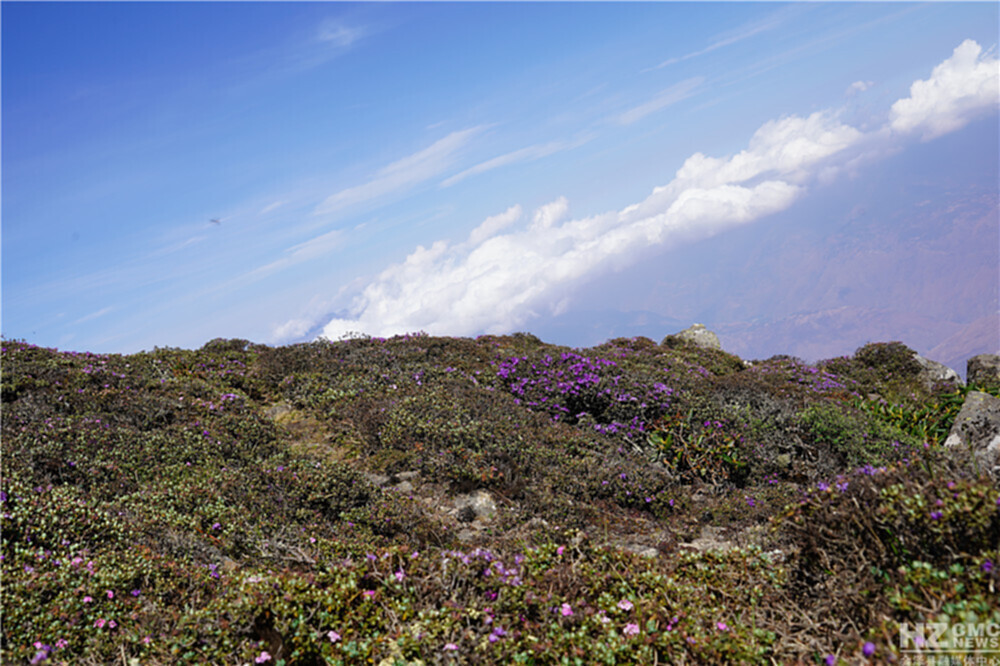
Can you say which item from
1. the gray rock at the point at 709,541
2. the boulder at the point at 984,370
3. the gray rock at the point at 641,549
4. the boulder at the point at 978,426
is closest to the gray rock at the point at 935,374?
the boulder at the point at 984,370

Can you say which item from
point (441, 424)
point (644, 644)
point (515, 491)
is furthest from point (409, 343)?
point (644, 644)

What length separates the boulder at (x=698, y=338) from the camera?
22531 mm

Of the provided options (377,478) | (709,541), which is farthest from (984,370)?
(377,478)

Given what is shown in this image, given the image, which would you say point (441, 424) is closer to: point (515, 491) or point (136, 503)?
point (515, 491)

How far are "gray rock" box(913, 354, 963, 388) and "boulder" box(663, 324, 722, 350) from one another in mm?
6813

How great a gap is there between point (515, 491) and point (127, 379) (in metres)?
8.24

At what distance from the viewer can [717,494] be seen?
9.26m

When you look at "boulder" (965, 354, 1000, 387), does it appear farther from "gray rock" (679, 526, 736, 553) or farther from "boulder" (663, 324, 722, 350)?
"gray rock" (679, 526, 736, 553)

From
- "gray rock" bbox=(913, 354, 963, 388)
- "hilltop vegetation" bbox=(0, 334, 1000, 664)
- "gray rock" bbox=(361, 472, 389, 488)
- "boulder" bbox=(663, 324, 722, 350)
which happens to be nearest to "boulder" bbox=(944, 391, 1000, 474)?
"hilltop vegetation" bbox=(0, 334, 1000, 664)

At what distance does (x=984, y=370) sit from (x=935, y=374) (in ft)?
4.75

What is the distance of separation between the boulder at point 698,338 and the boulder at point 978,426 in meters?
12.0

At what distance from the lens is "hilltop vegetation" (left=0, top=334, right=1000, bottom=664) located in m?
3.80

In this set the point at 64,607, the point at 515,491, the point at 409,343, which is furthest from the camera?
the point at 409,343

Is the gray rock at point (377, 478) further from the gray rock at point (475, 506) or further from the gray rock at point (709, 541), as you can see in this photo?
the gray rock at point (709, 541)
